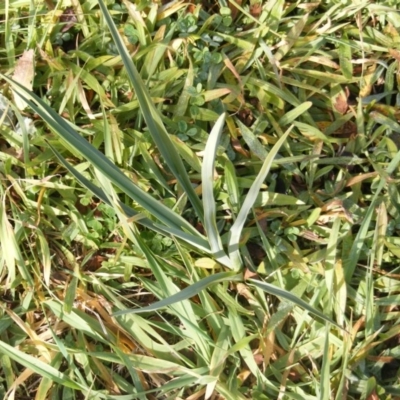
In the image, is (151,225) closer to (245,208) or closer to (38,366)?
(245,208)

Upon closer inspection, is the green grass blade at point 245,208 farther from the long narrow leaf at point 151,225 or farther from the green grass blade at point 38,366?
the green grass blade at point 38,366

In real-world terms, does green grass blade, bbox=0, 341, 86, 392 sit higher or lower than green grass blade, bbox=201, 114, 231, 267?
lower

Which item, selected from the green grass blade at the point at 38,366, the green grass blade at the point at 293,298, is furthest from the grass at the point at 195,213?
the green grass blade at the point at 293,298

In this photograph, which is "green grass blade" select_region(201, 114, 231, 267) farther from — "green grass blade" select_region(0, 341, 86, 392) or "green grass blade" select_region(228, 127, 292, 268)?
"green grass blade" select_region(0, 341, 86, 392)

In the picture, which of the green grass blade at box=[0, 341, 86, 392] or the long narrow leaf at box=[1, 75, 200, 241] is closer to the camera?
the long narrow leaf at box=[1, 75, 200, 241]

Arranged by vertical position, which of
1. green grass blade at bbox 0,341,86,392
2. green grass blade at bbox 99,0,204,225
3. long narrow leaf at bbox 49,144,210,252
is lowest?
green grass blade at bbox 0,341,86,392

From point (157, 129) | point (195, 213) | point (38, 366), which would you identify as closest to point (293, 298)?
point (195, 213)

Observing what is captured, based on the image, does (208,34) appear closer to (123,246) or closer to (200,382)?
(123,246)

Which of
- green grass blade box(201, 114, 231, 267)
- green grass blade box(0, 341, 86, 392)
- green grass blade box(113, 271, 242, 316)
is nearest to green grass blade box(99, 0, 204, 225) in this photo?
green grass blade box(201, 114, 231, 267)
